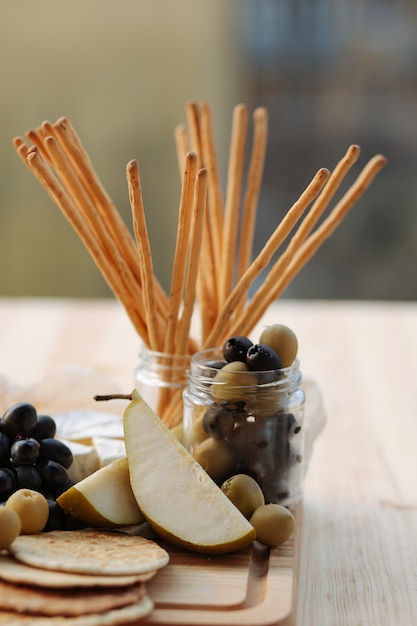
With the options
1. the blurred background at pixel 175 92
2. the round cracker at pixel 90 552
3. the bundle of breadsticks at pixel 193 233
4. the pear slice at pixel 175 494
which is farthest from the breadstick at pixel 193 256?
the blurred background at pixel 175 92

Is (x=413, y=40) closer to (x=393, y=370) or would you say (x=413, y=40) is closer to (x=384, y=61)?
(x=384, y=61)

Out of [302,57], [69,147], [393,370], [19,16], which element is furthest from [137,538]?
[19,16]

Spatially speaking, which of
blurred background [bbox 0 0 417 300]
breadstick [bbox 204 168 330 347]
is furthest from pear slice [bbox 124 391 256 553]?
blurred background [bbox 0 0 417 300]

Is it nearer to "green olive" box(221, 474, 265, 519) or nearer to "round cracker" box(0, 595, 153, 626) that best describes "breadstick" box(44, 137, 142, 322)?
"green olive" box(221, 474, 265, 519)

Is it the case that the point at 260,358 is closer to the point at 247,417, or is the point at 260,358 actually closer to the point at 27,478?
the point at 247,417

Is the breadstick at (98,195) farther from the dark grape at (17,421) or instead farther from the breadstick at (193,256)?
the dark grape at (17,421)

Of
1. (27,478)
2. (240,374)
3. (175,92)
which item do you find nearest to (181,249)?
(240,374)
